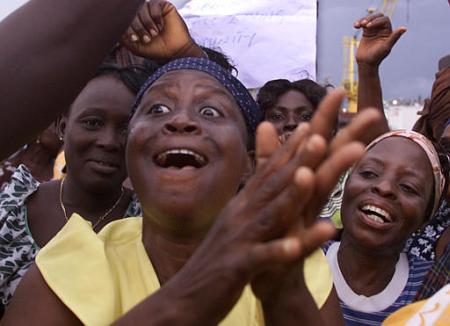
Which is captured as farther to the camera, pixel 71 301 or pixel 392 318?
pixel 392 318

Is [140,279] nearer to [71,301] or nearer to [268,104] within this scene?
[71,301]

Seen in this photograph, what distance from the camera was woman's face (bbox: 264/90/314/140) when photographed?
142 inches

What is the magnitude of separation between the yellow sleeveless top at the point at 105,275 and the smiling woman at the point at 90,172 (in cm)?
61

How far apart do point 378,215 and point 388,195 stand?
82 mm

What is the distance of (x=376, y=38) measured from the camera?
3.04 metres

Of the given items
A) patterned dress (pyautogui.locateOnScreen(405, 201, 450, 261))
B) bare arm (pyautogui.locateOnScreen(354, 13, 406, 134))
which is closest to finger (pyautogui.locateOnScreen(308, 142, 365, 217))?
patterned dress (pyautogui.locateOnScreen(405, 201, 450, 261))

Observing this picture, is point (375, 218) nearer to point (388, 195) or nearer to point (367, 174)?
point (388, 195)

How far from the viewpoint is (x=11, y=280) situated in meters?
2.14

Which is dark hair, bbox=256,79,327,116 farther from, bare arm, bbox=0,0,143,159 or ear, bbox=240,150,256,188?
bare arm, bbox=0,0,143,159

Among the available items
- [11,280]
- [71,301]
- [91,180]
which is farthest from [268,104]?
[71,301]

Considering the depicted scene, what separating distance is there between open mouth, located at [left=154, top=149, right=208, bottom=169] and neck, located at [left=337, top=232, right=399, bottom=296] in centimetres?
104

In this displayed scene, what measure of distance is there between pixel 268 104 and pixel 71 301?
7.47ft

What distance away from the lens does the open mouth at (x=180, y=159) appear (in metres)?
1.70

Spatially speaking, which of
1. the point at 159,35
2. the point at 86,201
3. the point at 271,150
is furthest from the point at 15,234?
the point at 271,150
